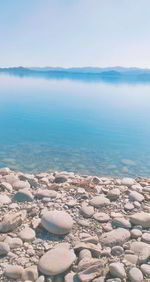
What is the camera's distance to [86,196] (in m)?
8.77

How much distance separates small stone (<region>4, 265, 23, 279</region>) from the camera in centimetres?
550

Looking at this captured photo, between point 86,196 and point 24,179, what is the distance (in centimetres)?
254

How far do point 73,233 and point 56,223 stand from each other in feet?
1.55

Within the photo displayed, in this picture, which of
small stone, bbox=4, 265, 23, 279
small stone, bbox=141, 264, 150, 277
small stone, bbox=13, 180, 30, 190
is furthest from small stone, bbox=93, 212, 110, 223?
small stone, bbox=13, 180, 30, 190

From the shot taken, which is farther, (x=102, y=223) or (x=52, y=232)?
(x=102, y=223)

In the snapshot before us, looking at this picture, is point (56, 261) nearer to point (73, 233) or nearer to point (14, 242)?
point (14, 242)

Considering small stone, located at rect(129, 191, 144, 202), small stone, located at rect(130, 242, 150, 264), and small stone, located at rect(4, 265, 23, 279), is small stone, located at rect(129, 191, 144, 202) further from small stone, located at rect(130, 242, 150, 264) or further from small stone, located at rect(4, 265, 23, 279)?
small stone, located at rect(4, 265, 23, 279)

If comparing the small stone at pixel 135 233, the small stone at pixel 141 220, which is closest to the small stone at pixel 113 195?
the small stone at pixel 141 220

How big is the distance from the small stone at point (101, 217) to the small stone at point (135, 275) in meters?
1.89

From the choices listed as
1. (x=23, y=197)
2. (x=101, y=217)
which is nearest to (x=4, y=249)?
(x=23, y=197)

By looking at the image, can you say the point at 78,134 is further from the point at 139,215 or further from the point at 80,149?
the point at 139,215

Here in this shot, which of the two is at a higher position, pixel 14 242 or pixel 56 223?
pixel 56 223

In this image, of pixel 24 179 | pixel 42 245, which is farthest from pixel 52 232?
pixel 24 179

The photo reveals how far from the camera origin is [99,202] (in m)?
8.34
